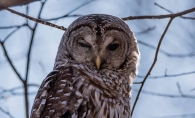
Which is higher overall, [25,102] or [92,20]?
[92,20]

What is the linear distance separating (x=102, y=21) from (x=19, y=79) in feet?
3.47

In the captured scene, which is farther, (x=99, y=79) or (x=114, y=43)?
(x=114, y=43)

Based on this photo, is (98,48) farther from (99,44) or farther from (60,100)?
(60,100)

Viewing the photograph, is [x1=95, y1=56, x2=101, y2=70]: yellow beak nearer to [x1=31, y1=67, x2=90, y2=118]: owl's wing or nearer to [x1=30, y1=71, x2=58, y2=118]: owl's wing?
[x1=31, y1=67, x2=90, y2=118]: owl's wing

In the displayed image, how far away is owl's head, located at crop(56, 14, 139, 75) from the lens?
4059 millimetres

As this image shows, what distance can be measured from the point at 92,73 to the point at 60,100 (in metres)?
0.59

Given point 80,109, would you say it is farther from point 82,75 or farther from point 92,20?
point 92,20

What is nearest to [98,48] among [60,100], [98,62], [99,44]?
[99,44]

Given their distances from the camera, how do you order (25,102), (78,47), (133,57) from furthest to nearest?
1. (133,57)
2. (78,47)
3. (25,102)

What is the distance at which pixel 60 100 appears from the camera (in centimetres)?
348

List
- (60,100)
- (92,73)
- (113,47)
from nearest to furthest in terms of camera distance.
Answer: (60,100) < (92,73) < (113,47)

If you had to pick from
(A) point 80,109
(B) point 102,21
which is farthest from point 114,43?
(A) point 80,109

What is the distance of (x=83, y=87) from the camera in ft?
12.0

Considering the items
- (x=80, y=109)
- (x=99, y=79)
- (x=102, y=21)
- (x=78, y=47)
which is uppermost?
(x=102, y=21)
